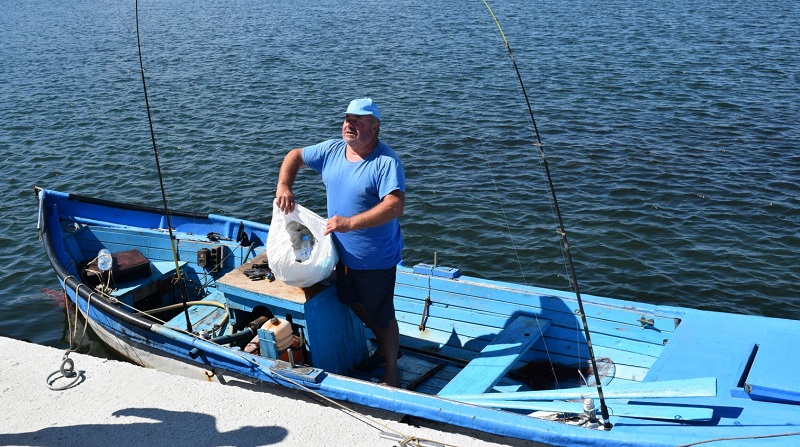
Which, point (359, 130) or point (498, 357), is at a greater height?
point (359, 130)

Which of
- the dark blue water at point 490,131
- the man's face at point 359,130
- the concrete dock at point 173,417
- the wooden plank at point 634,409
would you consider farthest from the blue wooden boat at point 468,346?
the dark blue water at point 490,131

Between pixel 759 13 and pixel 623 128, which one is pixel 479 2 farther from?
pixel 623 128

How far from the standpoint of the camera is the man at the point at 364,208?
5.45 metres

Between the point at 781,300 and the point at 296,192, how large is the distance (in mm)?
7542

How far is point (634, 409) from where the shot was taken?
204 inches

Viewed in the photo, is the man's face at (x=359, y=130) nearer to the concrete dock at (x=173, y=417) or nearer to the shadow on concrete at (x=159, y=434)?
Result: the concrete dock at (x=173, y=417)

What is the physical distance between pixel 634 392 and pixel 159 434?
318 centimetres

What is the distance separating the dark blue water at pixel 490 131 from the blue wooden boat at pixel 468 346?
99.1 inches

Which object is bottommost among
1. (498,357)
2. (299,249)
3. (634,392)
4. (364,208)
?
(498,357)

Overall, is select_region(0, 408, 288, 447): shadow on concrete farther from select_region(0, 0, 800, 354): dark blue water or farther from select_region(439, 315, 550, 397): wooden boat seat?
select_region(0, 0, 800, 354): dark blue water

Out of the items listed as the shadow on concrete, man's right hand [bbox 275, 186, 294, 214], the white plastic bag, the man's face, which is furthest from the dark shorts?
the shadow on concrete

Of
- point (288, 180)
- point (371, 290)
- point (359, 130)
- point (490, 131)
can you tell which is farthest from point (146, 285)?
point (490, 131)

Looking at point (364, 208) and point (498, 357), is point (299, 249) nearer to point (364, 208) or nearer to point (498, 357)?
point (364, 208)

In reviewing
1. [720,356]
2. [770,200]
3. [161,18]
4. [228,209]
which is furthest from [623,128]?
[161,18]
